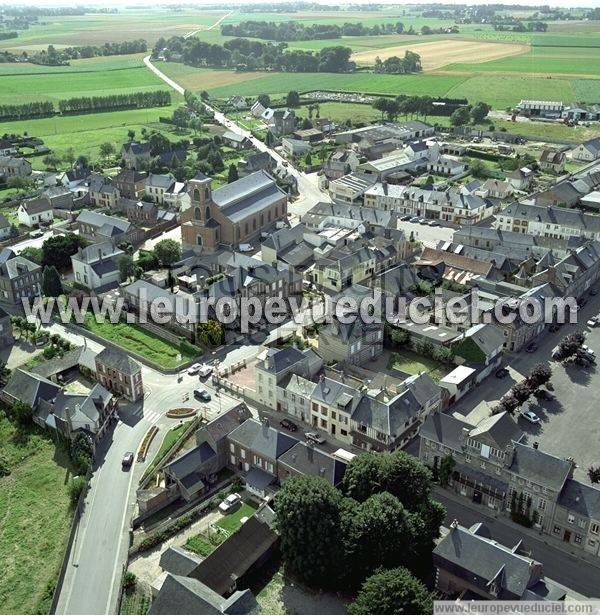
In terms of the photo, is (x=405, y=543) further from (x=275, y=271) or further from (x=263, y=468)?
(x=275, y=271)

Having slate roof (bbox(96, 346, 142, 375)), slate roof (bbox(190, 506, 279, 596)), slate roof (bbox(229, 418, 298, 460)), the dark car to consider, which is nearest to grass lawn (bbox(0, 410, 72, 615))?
slate roof (bbox(96, 346, 142, 375))

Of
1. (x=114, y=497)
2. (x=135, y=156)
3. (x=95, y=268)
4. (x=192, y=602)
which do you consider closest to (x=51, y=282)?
(x=95, y=268)

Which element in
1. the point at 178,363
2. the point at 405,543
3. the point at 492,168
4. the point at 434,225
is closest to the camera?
the point at 405,543

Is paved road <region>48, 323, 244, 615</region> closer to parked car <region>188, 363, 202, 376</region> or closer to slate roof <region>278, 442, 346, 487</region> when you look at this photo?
parked car <region>188, 363, 202, 376</region>

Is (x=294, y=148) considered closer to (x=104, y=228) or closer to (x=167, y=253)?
(x=104, y=228)

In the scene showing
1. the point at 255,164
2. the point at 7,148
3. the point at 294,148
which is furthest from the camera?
the point at 294,148

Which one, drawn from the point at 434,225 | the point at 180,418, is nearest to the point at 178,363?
the point at 180,418
